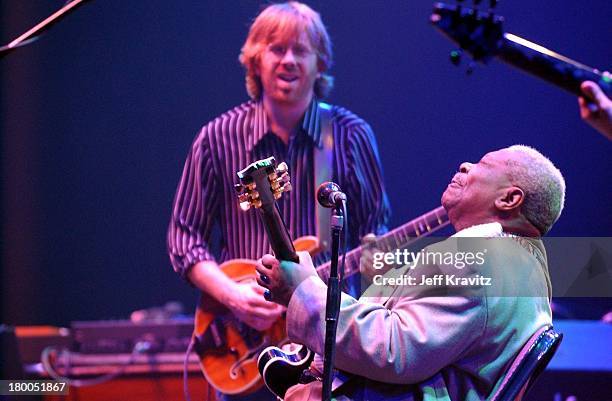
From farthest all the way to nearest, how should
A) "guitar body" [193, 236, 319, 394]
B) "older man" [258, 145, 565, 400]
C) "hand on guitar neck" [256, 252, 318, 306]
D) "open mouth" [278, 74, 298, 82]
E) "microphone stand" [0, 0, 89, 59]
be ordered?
"open mouth" [278, 74, 298, 82] → "guitar body" [193, 236, 319, 394] → "microphone stand" [0, 0, 89, 59] → "hand on guitar neck" [256, 252, 318, 306] → "older man" [258, 145, 565, 400]

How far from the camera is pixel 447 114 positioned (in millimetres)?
4625

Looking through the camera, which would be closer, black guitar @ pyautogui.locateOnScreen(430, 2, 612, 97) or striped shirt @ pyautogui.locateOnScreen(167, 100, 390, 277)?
black guitar @ pyautogui.locateOnScreen(430, 2, 612, 97)

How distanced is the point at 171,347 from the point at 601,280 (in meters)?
2.25

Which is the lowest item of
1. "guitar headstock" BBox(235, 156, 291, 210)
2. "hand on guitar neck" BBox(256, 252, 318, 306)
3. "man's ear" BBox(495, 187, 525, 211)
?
"hand on guitar neck" BBox(256, 252, 318, 306)

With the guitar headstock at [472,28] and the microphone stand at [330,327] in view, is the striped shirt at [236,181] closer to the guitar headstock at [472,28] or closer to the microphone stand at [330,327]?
the guitar headstock at [472,28]

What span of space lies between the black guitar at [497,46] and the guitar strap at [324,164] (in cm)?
142

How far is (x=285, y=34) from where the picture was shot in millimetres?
3912

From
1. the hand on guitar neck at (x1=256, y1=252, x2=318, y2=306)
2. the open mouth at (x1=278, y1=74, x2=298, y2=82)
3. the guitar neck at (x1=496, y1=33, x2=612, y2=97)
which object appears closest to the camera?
the hand on guitar neck at (x1=256, y1=252, x2=318, y2=306)

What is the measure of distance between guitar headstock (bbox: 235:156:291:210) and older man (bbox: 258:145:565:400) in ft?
0.57

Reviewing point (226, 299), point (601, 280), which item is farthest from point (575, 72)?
point (226, 299)

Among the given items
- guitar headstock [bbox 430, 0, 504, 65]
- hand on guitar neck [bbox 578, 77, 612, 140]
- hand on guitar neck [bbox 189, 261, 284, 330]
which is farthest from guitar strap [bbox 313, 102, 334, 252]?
hand on guitar neck [bbox 578, 77, 612, 140]

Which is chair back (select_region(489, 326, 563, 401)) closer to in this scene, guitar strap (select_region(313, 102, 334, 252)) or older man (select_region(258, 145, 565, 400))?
older man (select_region(258, 145, 565, 400))

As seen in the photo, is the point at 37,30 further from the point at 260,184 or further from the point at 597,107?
the point at 597,107

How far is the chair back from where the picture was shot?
216 cm
